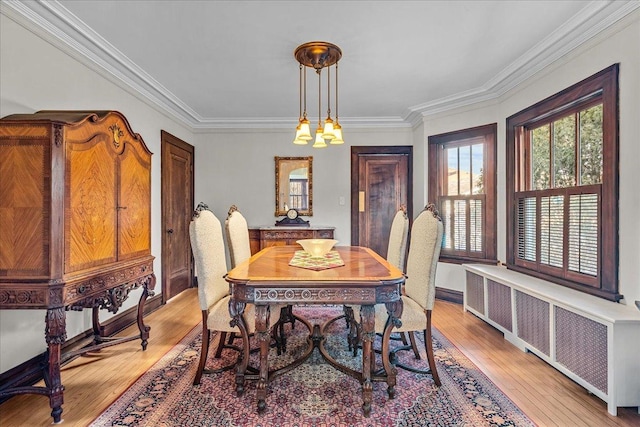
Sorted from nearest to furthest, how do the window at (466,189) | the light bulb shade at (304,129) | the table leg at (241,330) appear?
1. the table leg at (241,330)
2. the light bulb shade at (304,129)
3. the window at (466,189)

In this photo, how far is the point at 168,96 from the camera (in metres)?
3.74

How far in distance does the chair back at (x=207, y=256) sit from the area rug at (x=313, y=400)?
0.54 m

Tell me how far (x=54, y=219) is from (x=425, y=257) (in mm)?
2190

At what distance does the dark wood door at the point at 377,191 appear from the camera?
4.84 metres

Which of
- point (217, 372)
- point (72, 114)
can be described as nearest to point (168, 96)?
point (72, 114)

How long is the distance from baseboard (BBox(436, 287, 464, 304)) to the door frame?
119 centimetres

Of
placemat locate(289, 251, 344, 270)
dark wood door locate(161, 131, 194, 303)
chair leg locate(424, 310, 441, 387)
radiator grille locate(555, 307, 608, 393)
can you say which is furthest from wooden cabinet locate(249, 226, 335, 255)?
radiator grille locate(555, 307, 608, 393)

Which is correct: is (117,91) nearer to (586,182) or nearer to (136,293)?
(136,293)

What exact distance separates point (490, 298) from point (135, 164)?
3358 millimetres

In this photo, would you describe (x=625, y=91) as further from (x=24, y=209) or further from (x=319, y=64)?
(x=24, y=209)

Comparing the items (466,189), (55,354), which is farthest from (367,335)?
(466,189)

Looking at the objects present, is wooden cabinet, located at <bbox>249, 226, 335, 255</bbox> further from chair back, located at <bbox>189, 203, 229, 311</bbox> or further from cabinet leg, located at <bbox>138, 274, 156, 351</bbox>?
chair back, located at <bbox>189, 203, 229, 311</bbox>

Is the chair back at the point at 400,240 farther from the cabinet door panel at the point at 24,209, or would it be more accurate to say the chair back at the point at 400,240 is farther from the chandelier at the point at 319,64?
the cabinet door panel at the point at 24,209

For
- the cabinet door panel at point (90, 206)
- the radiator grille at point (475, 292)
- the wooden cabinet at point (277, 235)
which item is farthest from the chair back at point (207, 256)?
the radiator grille at point (475, 292)
